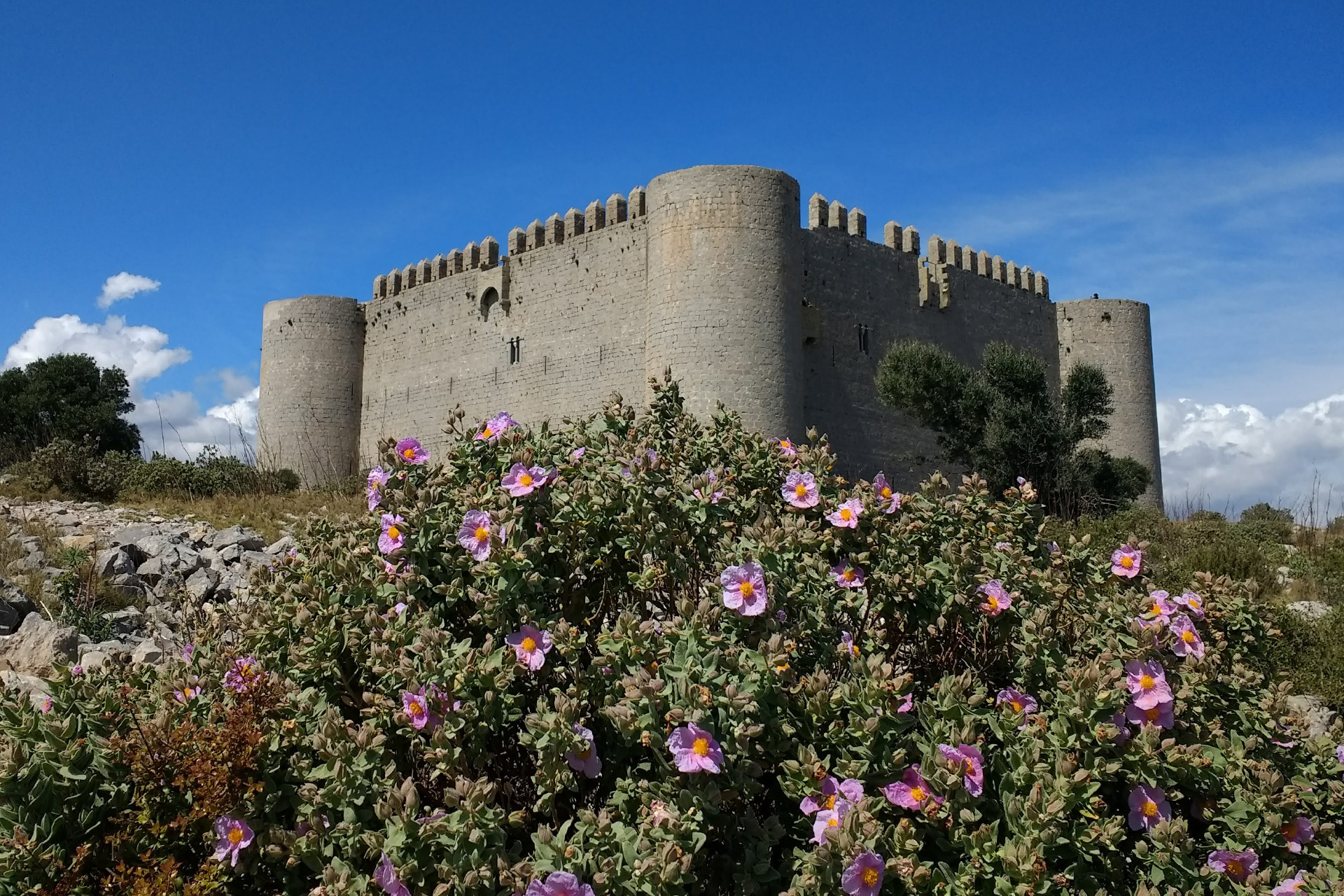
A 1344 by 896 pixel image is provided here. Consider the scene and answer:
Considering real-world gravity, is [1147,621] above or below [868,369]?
below

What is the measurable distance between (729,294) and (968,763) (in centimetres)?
1487

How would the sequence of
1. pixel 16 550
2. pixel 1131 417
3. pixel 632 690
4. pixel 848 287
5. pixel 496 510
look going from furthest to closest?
pixel 1131 417
pixel 848 287
pixel 16 550
pixel 496 510
pixel 632 690

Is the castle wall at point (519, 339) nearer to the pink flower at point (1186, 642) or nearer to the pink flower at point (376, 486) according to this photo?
the pink flower at point (376, 486)

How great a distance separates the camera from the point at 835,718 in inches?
95.0

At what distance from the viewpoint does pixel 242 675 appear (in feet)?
8.94

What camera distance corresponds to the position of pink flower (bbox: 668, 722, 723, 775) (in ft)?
6.94

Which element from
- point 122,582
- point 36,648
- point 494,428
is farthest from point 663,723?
point 122,582

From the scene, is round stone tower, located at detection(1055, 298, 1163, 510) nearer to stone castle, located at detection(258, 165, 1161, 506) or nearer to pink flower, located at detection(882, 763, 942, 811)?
stone castle, located at detection(258, 165, 1161, 506)

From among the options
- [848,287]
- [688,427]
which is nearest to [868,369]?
[848,287]

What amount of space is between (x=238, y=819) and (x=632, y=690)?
1060mm

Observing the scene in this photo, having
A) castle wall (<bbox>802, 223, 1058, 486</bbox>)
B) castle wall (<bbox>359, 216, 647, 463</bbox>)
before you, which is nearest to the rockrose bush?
castle wall (<bbox>359, 216, 647, 463</bbox>)

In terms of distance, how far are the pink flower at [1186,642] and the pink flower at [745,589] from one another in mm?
1390

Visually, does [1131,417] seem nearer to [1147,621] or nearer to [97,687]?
[1147,621]

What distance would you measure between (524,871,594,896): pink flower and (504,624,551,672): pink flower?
56 cm
